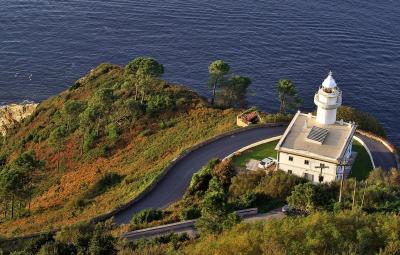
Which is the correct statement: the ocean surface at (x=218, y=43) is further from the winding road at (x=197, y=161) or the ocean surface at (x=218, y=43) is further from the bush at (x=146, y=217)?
the bush at (x=146, y=217)

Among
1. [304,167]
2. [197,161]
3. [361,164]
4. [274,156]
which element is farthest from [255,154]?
[361,164]

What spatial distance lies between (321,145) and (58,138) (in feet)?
135

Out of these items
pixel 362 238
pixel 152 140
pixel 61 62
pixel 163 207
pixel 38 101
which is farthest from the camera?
pixel 61 62

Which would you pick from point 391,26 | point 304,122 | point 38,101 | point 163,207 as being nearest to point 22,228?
point 163,207

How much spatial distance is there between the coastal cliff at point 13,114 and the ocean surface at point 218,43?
29.7 ft

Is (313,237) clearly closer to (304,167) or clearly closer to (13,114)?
(304,167)

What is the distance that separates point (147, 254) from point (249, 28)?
352ft

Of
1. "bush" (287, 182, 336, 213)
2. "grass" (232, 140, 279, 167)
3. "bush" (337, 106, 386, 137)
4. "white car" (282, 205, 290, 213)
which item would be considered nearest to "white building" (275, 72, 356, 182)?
"grass" (232, 140, 279, 167)

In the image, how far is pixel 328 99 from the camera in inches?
2894

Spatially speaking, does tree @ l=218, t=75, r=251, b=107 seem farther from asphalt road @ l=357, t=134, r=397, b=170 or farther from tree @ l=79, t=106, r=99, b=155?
asphalt road @ l=357, t=134, r=397, b=170

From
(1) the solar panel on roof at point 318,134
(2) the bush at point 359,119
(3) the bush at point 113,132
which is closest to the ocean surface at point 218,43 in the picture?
(2) the bush at point 359,119

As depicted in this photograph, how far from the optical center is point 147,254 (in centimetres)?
4828

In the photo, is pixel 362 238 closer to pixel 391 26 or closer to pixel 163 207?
pixel 163 207

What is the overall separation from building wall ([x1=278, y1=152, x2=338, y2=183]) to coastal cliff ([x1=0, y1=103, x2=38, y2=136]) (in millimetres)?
63673
